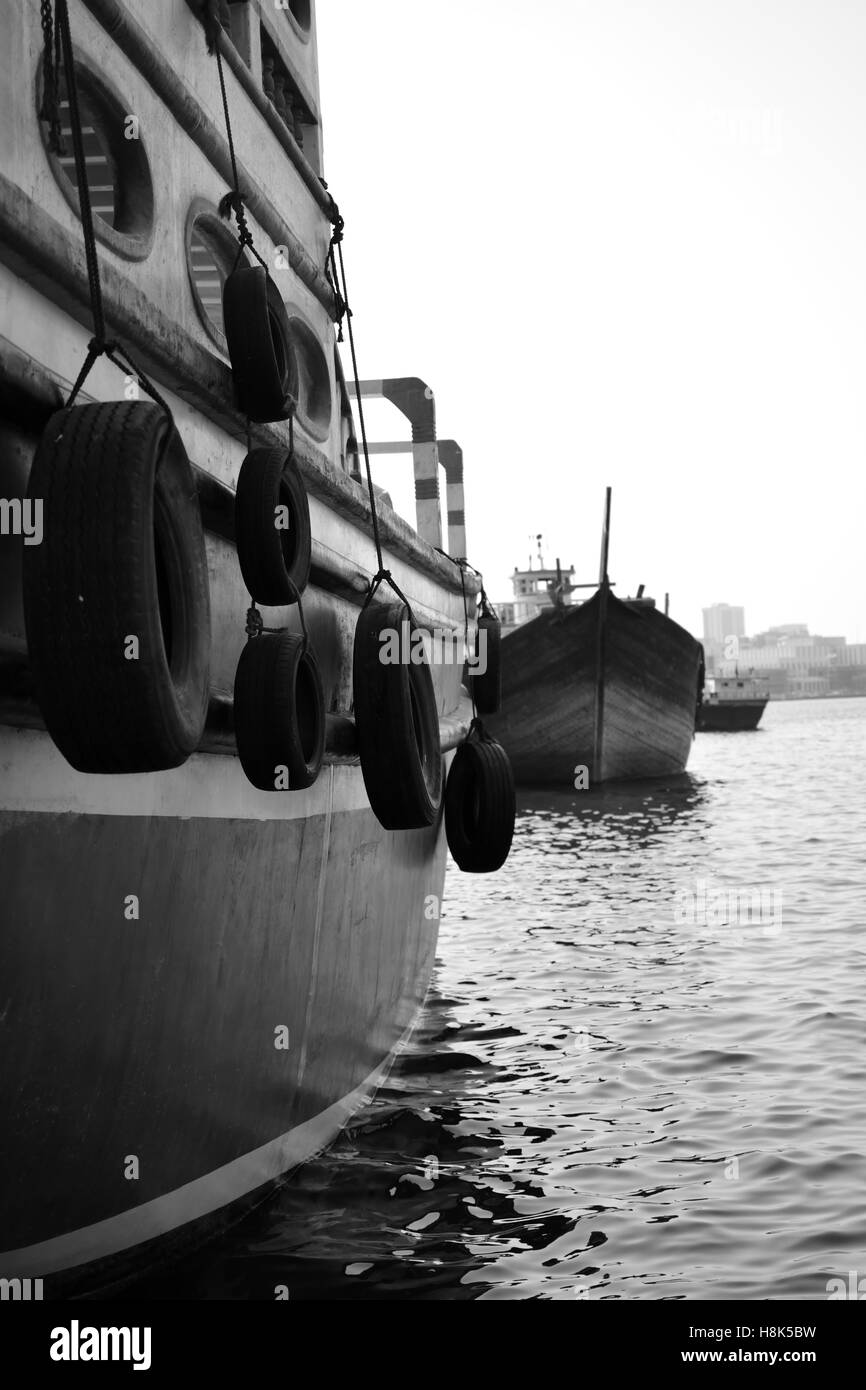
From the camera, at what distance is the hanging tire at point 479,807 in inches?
266

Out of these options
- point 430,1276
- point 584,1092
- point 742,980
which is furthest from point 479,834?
point 430,1276

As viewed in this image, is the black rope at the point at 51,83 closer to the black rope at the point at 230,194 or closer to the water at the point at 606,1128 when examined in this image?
the black rope at the point at 230,194

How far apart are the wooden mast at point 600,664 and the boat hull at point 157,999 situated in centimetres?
1971

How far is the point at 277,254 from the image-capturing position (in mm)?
5078

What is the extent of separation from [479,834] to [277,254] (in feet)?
10.2

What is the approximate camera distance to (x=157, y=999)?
332 centimetres

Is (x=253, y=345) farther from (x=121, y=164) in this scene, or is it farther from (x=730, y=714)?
(x=730, y=714)

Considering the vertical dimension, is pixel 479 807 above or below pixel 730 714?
below

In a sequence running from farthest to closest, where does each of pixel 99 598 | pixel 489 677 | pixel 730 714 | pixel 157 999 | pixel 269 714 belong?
pixel 730 714, pixel 489 677, pixel 269 714, pixel 157 999, pixel 99 598

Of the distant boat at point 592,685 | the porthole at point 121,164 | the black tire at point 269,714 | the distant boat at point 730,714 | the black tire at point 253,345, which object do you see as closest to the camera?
the porthole at point 121,164

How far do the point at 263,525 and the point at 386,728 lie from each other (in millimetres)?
1035

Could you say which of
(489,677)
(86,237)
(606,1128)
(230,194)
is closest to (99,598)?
(86,237)

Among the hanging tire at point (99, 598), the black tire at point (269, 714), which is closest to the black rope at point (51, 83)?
the hanging tire at point (99, 598)

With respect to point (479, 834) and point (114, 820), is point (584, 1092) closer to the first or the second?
point (479, 834)
